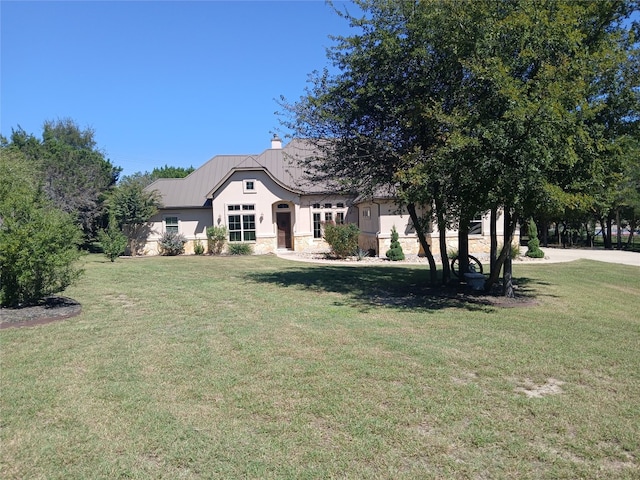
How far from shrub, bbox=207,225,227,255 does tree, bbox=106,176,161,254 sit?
361 cm

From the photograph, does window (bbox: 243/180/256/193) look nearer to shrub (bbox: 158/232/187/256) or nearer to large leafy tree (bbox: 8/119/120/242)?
shrub (bbox: 158/232/187/256)

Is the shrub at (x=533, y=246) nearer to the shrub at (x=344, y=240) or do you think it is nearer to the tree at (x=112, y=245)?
the shrub at (x=344, y=240)

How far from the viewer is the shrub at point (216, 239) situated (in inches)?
1035

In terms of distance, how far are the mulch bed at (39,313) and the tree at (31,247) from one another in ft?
0.80

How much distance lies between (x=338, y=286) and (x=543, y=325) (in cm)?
620

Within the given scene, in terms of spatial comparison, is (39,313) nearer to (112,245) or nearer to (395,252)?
(112,245)

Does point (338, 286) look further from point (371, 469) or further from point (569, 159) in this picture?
point (371, 469)

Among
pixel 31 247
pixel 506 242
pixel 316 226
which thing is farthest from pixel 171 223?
pixel 506 242

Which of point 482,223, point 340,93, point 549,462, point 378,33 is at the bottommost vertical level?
point 549,462

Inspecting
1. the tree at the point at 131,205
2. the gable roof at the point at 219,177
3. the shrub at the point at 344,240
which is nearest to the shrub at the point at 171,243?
the tree at the point at 131,205

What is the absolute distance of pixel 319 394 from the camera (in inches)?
190

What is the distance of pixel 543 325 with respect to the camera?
8203 millimetres

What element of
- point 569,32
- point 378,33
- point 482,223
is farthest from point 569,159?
point 482,223

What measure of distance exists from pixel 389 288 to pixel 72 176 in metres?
26.3
